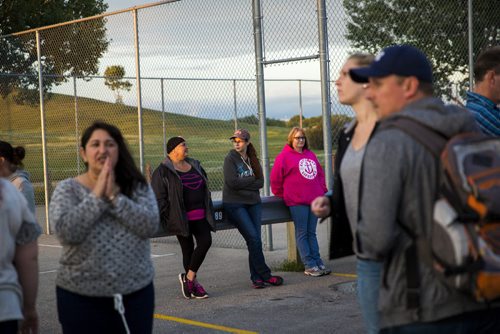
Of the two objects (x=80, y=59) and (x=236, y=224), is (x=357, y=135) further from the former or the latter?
(x=80, y=59)

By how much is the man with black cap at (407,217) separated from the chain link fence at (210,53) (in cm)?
779

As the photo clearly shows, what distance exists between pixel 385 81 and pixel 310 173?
7253mm

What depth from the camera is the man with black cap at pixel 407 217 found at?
303 centimetres

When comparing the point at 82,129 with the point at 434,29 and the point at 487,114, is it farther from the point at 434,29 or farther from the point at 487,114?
the point at 487,114

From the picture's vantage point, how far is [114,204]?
173 inches

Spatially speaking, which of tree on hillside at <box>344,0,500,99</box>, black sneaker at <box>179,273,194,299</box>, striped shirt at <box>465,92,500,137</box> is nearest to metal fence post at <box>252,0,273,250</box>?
tree on hillside at <box>344,0,500,99</box>

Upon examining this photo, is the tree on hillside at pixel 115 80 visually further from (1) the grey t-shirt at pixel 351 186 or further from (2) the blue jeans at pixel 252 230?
(1) the grey t-shirt at pixel 351 186

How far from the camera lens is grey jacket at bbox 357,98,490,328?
3.03m

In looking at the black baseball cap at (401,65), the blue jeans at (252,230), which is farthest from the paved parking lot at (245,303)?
the black baseball cap at (401,65)

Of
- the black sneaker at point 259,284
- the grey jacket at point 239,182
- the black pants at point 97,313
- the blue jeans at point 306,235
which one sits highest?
A: the grey jacket at point 239,182

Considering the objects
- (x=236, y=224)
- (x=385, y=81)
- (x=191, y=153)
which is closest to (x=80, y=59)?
(x=236, y=224)

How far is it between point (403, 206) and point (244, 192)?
23.4ft

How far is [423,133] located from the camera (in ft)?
10.0

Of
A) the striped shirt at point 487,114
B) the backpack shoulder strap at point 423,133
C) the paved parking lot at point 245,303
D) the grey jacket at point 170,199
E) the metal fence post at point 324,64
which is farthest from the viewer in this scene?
the metal fence post at point 324,64
